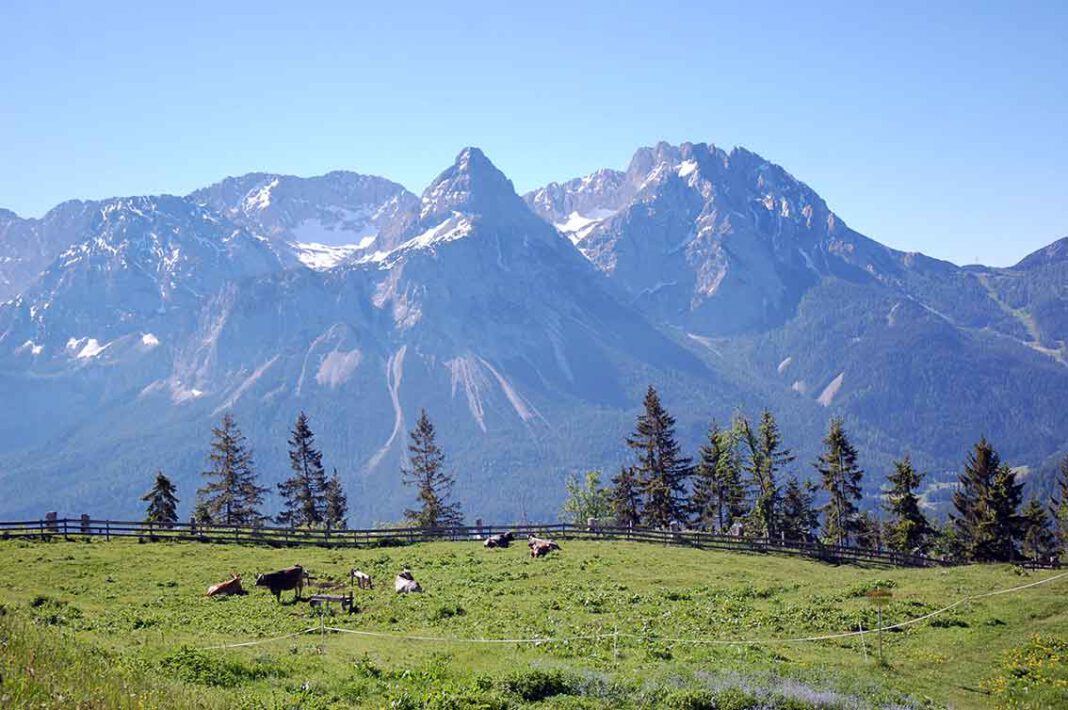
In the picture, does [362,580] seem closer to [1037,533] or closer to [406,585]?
[406,585]

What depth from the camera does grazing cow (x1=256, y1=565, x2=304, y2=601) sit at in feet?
121

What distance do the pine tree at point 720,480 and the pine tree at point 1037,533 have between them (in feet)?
77.8

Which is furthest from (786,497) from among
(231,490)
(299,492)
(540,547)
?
(231,490)

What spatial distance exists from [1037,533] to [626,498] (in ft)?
132

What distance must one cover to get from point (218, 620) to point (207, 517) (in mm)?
44397

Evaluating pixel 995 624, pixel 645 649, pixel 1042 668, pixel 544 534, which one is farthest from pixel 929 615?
pixel 544 534

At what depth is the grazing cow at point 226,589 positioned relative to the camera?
37.3 metres

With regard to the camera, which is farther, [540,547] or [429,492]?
[429,492]

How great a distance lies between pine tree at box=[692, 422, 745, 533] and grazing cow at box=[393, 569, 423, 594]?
39450 millimetres

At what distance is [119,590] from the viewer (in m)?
37.8

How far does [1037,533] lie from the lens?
84312 millimetres

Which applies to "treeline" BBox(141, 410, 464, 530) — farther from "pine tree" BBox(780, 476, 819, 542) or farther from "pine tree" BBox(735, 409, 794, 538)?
"pine tree" BBox(780, 476, 819, 542)

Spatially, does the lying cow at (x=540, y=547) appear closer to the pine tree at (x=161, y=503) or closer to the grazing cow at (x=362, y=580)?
the grazing cow at (x=362, y=580)

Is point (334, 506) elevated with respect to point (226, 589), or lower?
elevated
